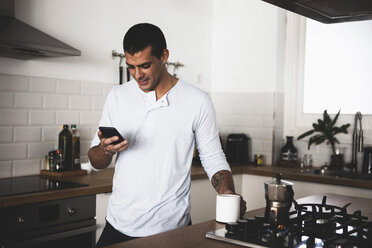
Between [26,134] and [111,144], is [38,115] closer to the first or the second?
[26,134]

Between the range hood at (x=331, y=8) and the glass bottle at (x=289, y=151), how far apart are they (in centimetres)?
195

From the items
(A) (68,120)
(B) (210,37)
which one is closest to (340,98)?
(B) (210,37)

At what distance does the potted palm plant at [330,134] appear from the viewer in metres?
3.96

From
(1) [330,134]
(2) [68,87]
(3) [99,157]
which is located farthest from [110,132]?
(1) [330,134]

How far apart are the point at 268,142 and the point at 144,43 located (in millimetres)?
2564

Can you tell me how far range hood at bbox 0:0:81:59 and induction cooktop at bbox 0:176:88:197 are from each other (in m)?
0.77

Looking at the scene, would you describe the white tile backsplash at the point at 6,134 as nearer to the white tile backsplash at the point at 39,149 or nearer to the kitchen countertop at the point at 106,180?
the white tile backsplash at the point at 39,149

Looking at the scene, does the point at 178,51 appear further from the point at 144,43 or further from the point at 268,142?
the point at 144,43

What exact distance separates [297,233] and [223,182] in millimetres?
511

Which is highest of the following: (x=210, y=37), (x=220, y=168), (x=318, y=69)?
(x=210, y=37)

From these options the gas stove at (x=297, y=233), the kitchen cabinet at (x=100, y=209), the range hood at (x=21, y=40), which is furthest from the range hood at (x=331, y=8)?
the kitchen cabinet at (x=100, y=209)

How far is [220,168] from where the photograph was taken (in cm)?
212

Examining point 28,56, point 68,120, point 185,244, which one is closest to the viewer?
point 185,244

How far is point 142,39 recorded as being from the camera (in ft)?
6.52
